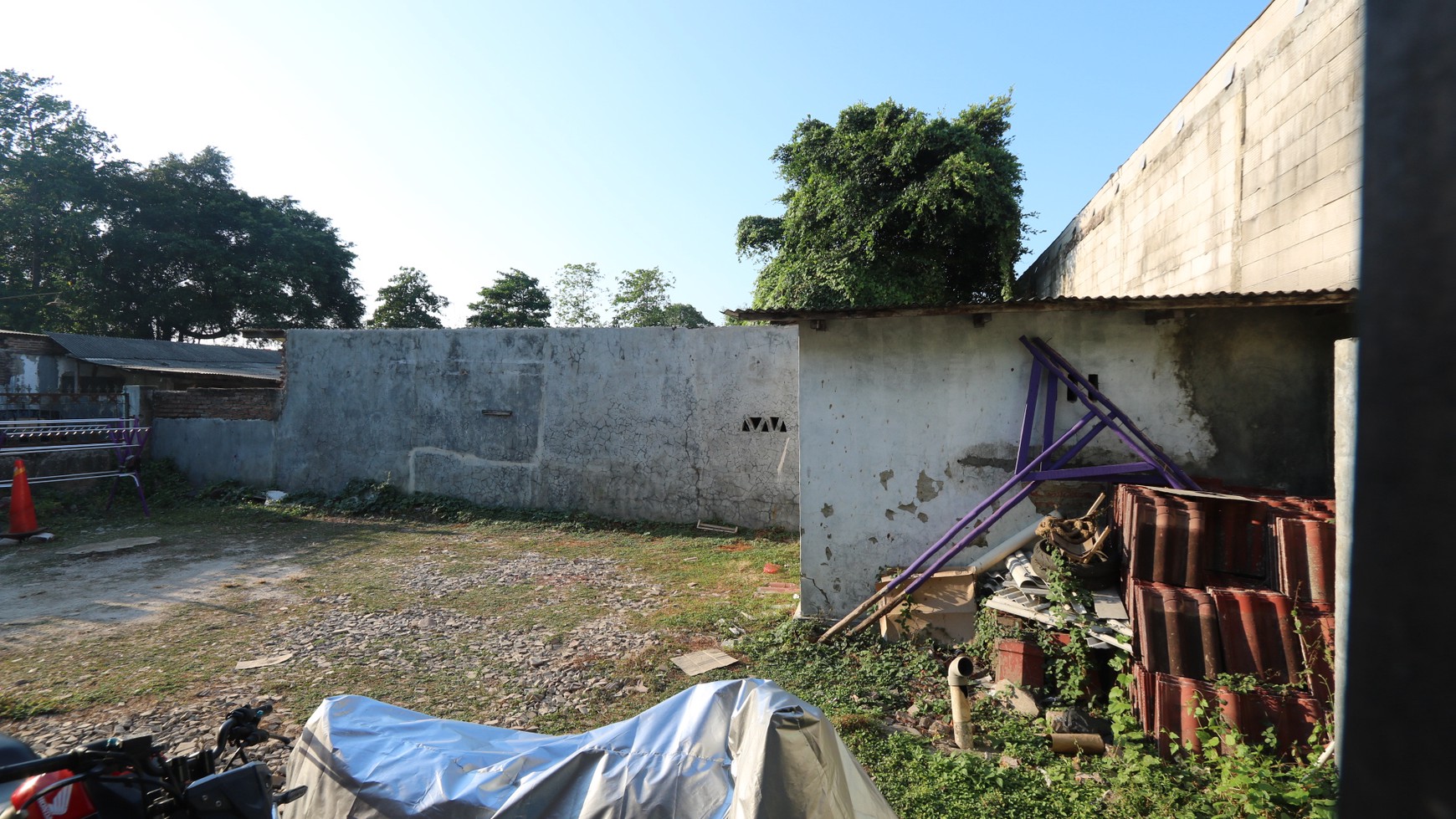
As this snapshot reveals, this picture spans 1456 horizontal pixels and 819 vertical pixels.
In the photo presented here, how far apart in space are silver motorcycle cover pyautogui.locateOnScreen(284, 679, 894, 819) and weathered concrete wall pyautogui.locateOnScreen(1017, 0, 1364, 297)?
12.2 feet

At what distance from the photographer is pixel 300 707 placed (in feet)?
14.4

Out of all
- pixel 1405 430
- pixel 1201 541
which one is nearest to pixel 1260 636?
pixel 1201 541

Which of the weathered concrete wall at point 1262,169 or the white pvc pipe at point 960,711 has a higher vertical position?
the weathered concrete wall at point 1262,169

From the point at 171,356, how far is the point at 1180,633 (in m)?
19.4

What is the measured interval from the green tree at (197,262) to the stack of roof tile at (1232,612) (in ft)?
91.8

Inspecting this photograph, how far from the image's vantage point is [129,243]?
22297 mm

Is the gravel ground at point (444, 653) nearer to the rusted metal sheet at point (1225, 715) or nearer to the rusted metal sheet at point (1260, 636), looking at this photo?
the rusted metal sheet at point (1225, 715)

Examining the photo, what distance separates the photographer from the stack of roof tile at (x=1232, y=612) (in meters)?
3.43

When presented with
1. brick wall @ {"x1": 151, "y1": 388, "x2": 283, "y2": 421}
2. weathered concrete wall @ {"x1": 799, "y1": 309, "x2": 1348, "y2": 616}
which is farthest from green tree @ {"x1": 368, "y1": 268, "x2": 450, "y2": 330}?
weathered concrete wall @ {"x1": 799, "y1": 309, "x2": 1348, "y2": 616}

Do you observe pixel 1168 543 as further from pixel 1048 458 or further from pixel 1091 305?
pixel 1091 305

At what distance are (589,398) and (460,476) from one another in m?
2.42

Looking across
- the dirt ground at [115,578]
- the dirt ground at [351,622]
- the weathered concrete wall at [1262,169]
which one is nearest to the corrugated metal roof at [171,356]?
the dirt ground at [115,578]

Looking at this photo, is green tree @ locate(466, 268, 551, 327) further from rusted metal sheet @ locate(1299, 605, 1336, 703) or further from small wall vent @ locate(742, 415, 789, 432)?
rusted metal sheet @ locate(1299, 605, 1336, 703)

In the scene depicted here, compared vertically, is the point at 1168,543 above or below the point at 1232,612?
above
